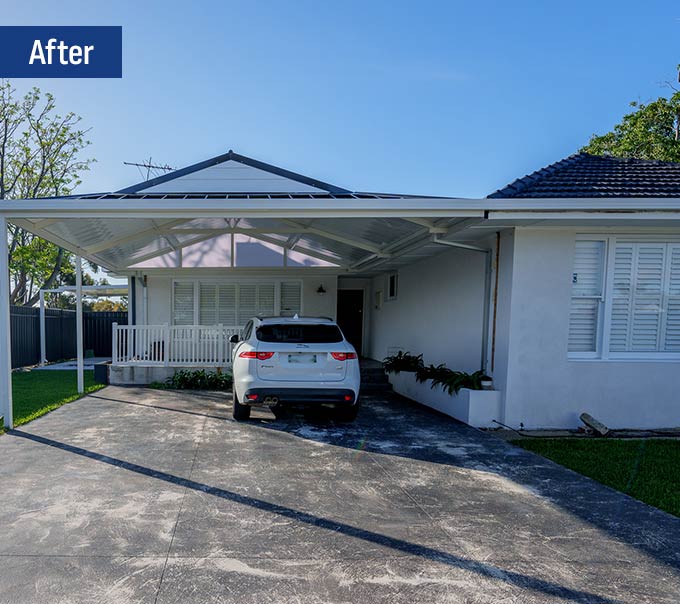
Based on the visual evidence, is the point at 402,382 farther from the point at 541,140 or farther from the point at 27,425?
the point at 541,140

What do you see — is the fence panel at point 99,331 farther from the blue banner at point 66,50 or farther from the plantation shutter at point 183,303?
the blue banner at point 66,50

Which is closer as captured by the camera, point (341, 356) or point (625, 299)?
point (341, 356)

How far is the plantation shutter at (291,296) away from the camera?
1256 cm

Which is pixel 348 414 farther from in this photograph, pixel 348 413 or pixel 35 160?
pixel 35 160

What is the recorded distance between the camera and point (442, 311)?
866 cm

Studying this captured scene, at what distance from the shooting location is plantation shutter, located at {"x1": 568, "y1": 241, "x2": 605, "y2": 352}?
20.6 ft

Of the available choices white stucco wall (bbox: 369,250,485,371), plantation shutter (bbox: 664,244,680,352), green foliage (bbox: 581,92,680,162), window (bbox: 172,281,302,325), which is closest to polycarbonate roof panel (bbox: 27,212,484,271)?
white stucco wall (bbox: 369,250,485,371)

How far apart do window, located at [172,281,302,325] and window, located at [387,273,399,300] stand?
8.65ft

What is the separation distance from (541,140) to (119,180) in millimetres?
16660

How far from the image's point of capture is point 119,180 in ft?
56.1

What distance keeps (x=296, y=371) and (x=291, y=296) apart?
683 centimetres

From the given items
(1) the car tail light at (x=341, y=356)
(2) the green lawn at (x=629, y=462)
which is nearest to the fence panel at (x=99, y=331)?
(1) the car tail light at (x=341, y=356)

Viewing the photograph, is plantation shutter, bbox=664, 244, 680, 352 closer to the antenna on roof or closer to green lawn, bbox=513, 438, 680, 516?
green lawn, bbox=513, 438, 680, 516

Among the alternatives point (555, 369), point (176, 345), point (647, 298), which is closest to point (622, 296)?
point (647, 298)
